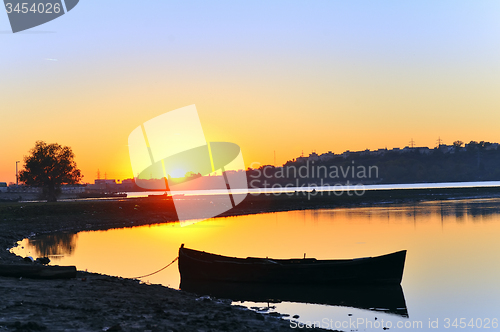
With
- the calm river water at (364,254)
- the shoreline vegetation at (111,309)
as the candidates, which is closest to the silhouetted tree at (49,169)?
the calm river water at (364,254)

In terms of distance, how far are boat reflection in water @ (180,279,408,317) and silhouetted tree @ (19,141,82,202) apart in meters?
65.6

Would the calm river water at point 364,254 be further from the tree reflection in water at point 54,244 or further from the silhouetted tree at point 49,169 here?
the silhouetted tree at point 49,169

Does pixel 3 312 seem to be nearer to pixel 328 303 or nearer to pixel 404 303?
pixel 328 303

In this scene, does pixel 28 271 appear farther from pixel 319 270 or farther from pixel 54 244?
pixel 54 244

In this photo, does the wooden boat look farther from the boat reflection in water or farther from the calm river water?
the calm river water

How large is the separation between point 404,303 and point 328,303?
3.11 m

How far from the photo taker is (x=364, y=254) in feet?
97.7

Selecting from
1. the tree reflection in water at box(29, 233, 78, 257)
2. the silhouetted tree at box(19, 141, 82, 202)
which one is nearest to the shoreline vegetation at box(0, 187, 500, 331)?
the tree reflection in water at box(29, 233, 78, 257)

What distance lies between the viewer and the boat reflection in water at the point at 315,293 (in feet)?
56.5

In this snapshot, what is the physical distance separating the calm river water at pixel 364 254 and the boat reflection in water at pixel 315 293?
13 cm

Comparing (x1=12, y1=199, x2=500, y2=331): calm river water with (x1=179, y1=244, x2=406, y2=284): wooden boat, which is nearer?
(x1=12, y1=199, x2=500, y2=331): calm river water

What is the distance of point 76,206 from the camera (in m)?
61.4

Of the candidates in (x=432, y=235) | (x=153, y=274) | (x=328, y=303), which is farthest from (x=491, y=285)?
(x=432, y=235)

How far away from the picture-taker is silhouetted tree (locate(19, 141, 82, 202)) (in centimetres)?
7656
